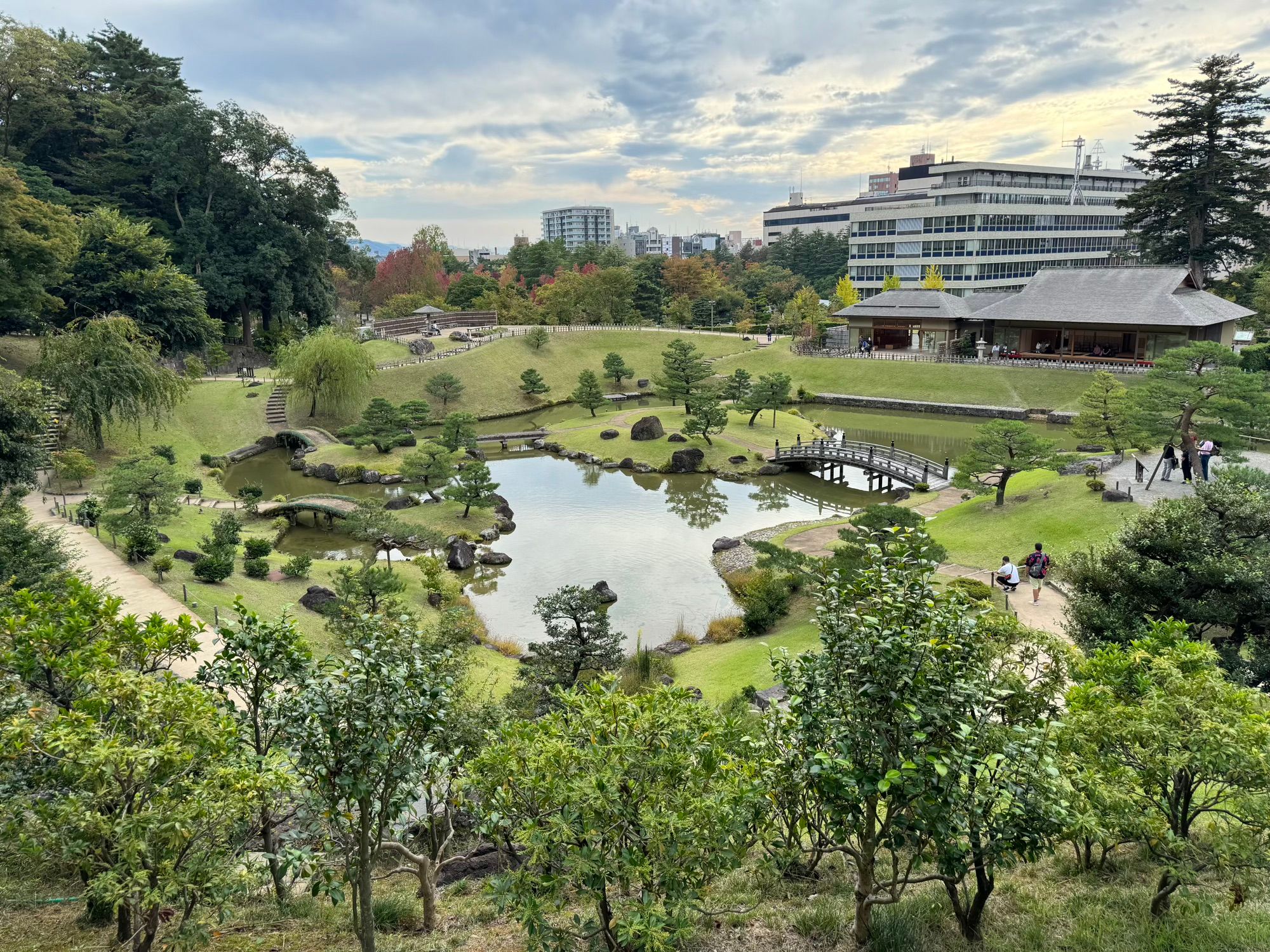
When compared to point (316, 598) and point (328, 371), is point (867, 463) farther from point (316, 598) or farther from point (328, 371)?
point (328, 371)

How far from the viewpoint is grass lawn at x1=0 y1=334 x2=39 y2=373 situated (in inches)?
1294

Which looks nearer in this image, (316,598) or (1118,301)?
(316,598)

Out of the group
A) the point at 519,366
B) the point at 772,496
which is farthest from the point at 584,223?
the point at 772,496

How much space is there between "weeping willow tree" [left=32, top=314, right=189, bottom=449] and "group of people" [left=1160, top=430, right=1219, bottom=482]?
32.7m

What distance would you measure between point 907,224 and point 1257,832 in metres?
64.2

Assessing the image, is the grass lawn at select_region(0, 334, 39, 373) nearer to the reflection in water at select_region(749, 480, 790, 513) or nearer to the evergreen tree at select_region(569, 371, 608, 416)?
the evergreen tree at select_region(569, 371, 608, 416)

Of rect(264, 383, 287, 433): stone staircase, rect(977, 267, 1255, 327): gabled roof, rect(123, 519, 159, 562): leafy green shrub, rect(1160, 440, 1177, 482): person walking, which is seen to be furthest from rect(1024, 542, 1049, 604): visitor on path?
rect(264, 383, 287, 433): stone staircase

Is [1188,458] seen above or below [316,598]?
above

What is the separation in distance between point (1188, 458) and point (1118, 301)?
21.9m

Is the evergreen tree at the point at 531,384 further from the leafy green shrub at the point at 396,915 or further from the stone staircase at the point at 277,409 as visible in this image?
the leafy green shrub at the point at 396,915

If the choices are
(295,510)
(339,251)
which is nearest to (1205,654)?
(295,510)

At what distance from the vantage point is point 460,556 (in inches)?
835

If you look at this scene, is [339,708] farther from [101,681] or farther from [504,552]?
[504,552]

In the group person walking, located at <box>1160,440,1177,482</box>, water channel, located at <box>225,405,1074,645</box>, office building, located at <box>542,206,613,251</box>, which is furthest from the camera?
office building, located at <box>542,206,613,251</box>
